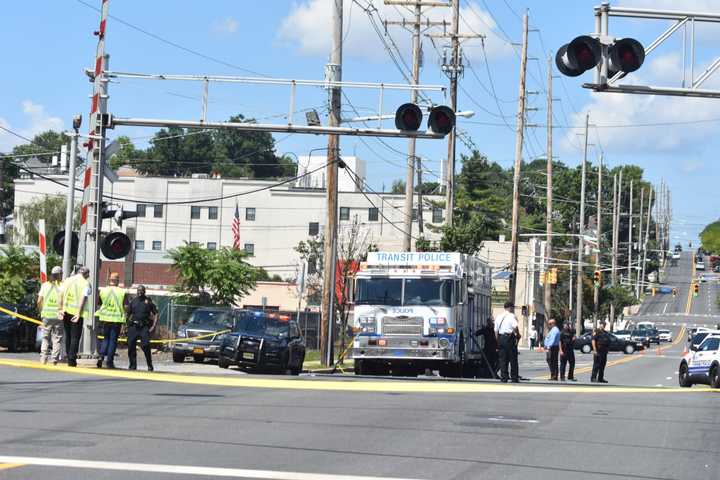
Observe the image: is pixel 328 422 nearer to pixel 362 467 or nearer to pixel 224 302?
pixel 362 467

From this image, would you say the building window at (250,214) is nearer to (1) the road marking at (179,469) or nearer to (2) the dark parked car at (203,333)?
(2) the dark parked car at (203,333)

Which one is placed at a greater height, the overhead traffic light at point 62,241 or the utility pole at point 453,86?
the utility pole at point 453,86

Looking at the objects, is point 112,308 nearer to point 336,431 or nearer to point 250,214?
point 336,431

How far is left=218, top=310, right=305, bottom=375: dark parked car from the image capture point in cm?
3036

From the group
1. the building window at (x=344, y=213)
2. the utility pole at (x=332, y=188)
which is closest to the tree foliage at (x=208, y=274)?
the utility pole at (x=332, y=188)

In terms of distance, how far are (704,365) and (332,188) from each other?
462 inches

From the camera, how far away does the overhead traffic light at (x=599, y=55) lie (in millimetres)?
18750

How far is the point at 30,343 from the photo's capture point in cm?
3381

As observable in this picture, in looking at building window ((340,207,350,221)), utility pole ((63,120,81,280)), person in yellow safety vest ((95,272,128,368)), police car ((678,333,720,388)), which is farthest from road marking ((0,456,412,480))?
building window ((340,207,350,221))

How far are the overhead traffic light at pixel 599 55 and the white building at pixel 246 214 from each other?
247 ft

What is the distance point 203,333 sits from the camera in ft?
115

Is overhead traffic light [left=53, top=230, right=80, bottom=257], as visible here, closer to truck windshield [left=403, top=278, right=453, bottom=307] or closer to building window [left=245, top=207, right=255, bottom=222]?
truck windshield [left=403, top=278, right=453, bottom=307]

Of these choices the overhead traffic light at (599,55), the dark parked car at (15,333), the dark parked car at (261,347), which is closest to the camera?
the overhead traffic light at (599,55)

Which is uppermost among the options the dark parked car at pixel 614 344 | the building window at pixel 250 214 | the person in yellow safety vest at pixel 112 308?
the building window at pixel 250 214
